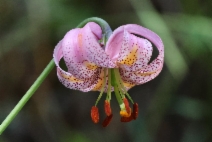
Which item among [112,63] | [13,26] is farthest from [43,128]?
[112,63]

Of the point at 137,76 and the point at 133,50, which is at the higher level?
the point at 133,50

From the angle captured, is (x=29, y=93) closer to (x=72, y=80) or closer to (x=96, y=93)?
(x=72, y=80)

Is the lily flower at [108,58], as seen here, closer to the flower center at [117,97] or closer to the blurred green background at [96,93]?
the flower center at [117,97]

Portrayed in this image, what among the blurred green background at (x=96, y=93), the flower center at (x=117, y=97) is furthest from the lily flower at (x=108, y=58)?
the blurred green background at (x=96, y=93)

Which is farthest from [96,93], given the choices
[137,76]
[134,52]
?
[134,52]

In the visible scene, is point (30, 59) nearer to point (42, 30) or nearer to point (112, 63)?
point (42, 30)

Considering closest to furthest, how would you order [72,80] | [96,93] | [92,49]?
[92,49]
[72,80]
[96,93]
